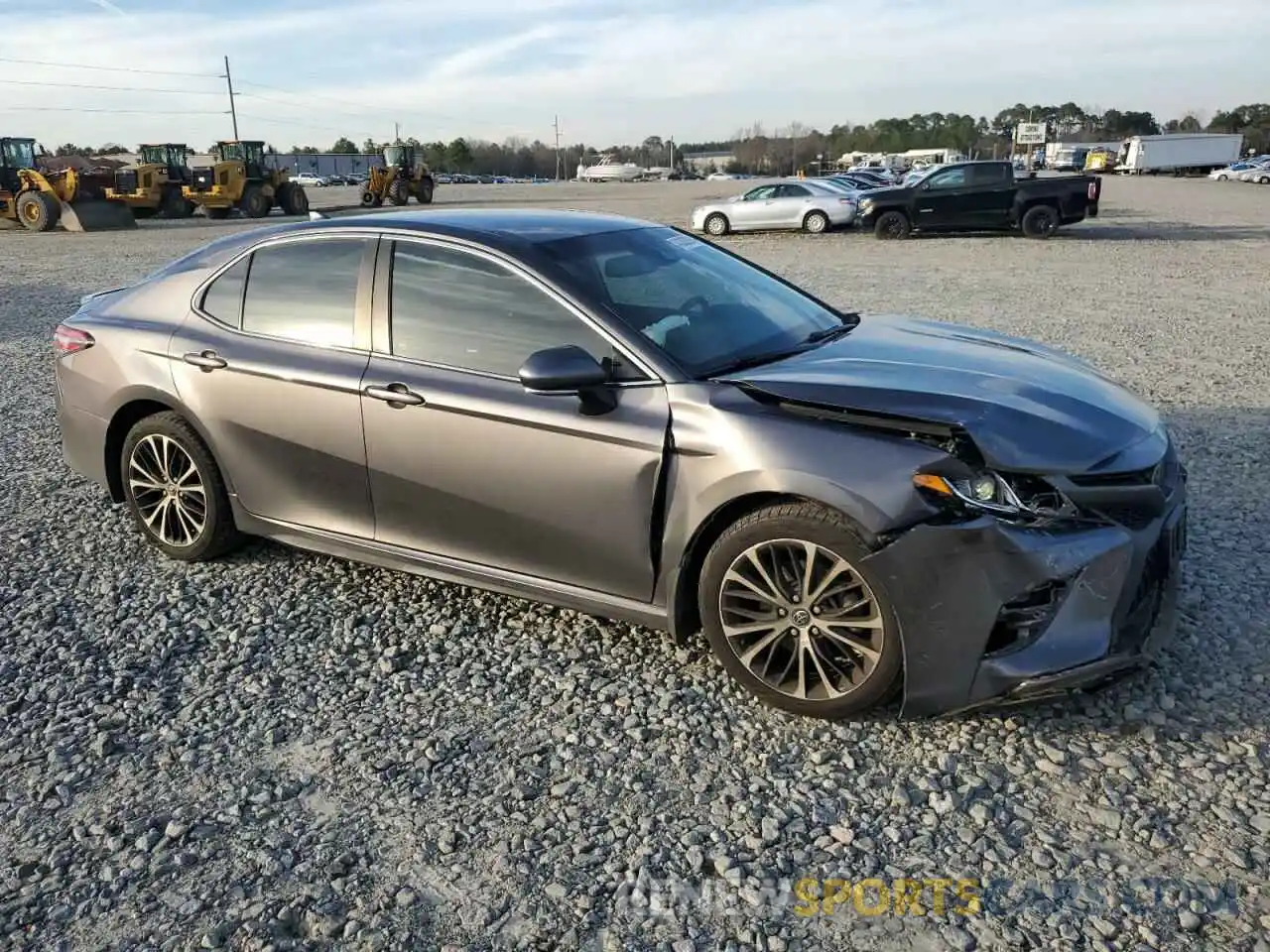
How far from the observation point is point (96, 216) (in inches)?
1156

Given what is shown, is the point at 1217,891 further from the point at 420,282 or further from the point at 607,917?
the point at 420,282

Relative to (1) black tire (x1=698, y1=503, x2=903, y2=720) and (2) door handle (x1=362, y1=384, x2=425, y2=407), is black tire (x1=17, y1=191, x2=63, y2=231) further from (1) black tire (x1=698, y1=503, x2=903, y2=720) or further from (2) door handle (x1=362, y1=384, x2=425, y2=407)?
(1) black tire (x1=698, y1=503, x2=903, y2=720)

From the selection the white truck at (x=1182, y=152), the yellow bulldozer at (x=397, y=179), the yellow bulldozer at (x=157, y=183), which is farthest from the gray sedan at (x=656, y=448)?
the white truck at (x=1182, y=152)

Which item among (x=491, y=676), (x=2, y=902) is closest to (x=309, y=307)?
(x=491, y=676)

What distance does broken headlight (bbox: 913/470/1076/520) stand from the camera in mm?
2955

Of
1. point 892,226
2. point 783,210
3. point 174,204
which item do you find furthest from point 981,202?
point 174,204

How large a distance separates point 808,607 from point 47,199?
32.1 meters

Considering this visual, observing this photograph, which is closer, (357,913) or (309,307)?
(357,913)

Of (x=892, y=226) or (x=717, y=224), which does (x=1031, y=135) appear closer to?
(x=717, y=224)

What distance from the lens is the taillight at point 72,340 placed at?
483cm

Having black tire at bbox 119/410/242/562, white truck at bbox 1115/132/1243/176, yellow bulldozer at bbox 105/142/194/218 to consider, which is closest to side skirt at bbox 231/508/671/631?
black tire at bbox 119/410/242/562

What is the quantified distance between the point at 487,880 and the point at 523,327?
6.46 ft

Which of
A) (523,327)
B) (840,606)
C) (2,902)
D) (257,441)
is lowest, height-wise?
(2,902)

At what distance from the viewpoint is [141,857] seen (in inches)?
107
